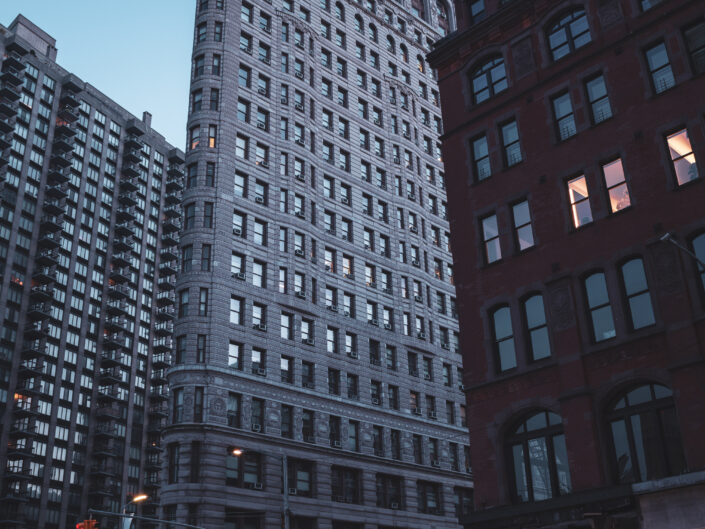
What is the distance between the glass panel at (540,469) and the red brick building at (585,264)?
0.05 meters

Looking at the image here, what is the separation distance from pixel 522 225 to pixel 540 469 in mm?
9596

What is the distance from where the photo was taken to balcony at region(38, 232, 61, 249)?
390ft

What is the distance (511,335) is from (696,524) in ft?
31.6

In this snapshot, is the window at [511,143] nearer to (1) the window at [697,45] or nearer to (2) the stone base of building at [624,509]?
(1) the window at [697,45]

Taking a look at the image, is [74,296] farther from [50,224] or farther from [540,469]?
[540,469]

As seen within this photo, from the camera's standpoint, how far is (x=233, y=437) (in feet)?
172

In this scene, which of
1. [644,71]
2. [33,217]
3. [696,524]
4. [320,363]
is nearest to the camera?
[696,524]

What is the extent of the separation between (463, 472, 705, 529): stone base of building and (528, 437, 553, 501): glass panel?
0.67m

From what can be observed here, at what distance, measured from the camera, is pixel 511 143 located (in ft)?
111

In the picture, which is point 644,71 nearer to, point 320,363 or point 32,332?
point 320,363

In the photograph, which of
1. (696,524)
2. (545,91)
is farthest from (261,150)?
(696,524)

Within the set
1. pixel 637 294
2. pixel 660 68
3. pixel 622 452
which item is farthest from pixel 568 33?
Result: pixel 622 452

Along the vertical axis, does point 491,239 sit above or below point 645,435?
above

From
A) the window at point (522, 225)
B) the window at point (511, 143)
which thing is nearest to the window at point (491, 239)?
the window at point (522, 225)
